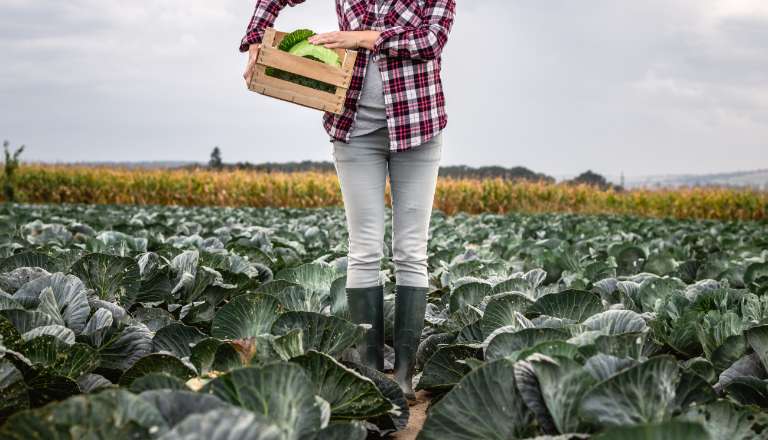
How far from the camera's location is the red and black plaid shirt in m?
2.53

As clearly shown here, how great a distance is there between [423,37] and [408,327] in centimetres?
118

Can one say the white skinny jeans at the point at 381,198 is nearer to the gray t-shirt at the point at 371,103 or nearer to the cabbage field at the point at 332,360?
the gray t-shirt at the point at 371,103

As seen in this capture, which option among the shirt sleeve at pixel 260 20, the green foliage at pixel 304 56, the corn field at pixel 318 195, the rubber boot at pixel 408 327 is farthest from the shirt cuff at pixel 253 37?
the corn field at pixel 318 195

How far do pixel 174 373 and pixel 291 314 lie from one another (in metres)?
0.41

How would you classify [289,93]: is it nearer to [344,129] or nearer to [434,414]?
[344,129]

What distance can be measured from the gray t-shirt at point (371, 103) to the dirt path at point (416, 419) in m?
1.10

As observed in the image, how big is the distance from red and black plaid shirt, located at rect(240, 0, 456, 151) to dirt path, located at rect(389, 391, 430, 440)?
40.2 inches

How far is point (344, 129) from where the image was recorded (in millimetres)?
2660

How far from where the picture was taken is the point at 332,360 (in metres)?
1.86

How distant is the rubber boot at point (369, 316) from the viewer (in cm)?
285

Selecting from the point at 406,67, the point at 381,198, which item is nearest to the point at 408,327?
the point at 381,198

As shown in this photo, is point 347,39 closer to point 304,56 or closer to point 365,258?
point 304,56

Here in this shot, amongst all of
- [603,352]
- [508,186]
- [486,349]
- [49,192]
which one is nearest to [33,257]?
[486,349]

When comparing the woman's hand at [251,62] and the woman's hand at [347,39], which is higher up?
the woman's hand at [347,39]
